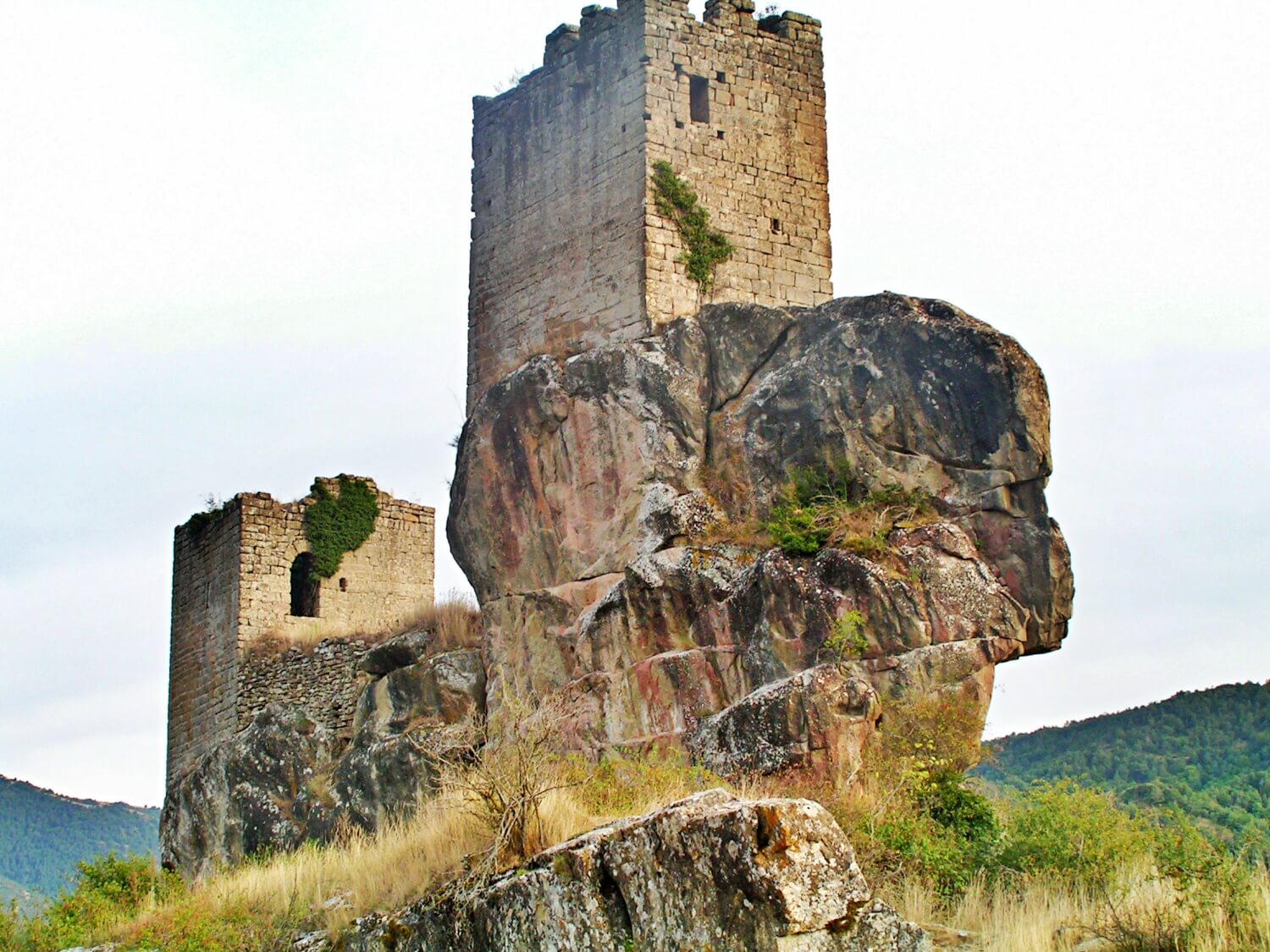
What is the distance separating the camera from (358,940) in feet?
41.2

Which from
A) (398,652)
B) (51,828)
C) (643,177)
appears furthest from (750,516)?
(51,828)

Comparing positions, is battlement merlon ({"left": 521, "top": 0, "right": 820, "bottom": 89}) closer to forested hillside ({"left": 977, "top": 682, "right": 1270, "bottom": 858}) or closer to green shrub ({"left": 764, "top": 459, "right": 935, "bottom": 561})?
green shrub ({"left": 764, "top": 459, "right": 935, "bottom": 561})

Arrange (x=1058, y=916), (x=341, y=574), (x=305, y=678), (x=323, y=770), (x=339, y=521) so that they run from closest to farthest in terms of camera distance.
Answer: (x=1058, y=916), (x=323, y=770), (x=305, y=678), (x=341, y=574), (x=339, y=521)

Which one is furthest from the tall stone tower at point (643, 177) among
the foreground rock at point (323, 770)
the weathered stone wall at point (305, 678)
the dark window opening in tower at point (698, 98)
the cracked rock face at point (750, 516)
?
the weathered stone wall at point (305, 678)

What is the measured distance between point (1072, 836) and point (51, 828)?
38.0 m

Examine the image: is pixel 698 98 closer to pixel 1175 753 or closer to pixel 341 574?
pixel 341 574

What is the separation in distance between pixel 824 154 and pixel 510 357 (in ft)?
16.0

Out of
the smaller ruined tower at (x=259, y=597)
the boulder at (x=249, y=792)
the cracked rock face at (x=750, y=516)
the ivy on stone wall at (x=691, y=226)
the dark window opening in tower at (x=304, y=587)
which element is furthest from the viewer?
the dark window opening in tower at (x=304, y=587)

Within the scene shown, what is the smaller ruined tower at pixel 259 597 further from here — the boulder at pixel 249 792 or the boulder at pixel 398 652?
the boulder at pixel 398 652

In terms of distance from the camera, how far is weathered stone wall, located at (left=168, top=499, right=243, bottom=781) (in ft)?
85.9

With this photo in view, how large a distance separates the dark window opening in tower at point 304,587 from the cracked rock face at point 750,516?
6.58 metres

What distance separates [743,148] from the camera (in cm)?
2139

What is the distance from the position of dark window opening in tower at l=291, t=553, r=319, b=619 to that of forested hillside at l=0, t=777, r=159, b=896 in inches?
709

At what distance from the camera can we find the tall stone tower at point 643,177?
20750mm
